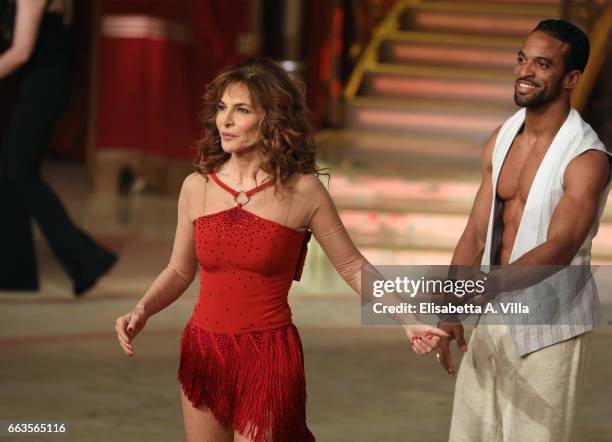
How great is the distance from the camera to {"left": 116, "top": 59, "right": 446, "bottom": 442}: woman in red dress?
10.3 feet

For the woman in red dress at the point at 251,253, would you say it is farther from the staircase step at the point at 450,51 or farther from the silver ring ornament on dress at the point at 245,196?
the staircase step at the point at 450,51

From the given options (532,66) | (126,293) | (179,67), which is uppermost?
(532,66)

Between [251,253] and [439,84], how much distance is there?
9.17m

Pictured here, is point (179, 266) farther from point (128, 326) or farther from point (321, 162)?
point (321, 162)

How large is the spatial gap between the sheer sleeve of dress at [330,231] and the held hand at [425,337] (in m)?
0.18

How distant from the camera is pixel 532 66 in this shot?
3303 millimetres

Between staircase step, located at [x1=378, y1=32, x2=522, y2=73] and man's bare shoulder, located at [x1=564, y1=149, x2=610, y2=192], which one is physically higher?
man's bare shoulder, located at [x1=564, y1=149, x2=610, y2=192]

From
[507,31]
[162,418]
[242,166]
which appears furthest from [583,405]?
[507,31]

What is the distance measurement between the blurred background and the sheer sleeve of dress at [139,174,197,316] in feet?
5.08

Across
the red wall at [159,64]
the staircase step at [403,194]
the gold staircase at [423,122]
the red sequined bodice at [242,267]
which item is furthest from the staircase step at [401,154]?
the red sequined bodice at [242,267]

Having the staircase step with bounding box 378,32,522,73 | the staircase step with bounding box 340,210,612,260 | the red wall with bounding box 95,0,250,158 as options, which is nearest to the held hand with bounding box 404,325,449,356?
the staircase step with bounding box 340,210,612,260

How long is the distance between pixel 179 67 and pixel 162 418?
6.37 m

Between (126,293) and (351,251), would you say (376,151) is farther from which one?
(351,251)

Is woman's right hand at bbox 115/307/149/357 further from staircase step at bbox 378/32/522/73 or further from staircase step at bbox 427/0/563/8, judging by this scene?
staircase step at bbox 427/0/563/8
